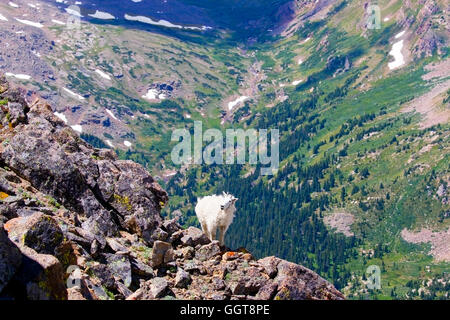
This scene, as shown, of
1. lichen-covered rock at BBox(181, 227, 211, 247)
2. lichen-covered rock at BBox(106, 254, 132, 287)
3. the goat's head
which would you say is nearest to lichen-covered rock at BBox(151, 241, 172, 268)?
lichen-covered rock at BBox(106, 254, 132, 287)

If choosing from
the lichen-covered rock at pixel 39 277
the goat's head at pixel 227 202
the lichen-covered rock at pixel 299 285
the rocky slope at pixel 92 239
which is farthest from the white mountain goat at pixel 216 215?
the lichen-covered rock at pixel 39 277

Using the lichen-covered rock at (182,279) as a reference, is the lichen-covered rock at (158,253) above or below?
above

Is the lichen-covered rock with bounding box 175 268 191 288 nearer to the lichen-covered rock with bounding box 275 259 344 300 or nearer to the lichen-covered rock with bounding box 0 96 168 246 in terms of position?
the lichen-covered rock with bounding box 0 96 168 246

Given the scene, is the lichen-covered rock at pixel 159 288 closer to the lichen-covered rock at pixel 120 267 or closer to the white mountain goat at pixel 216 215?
the lichen-covered rock at pixel 120 267

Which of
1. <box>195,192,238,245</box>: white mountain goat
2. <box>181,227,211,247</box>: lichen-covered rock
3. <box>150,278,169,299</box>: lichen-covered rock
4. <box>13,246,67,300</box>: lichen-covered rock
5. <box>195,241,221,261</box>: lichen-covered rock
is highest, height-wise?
<box>195,192,238,245</box>: white mountain goat
